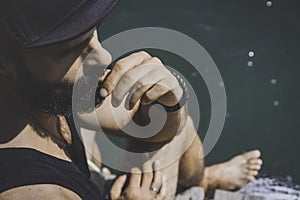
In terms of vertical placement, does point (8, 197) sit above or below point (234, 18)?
below

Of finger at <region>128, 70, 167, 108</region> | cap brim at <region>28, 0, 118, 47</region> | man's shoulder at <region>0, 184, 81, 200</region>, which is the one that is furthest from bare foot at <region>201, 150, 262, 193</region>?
cap brim at <region>28, 0, 118, 47</region>

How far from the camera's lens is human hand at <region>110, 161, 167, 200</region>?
1.67 m

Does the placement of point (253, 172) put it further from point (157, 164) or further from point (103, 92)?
point (103, 92)

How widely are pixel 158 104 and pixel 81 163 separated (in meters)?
0.21

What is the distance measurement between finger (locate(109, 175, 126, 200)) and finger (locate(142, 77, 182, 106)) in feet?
0.81

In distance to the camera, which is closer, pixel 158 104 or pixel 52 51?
pixel 52 51

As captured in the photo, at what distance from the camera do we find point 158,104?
1582 mm

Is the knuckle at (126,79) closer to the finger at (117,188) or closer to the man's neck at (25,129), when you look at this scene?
the man's neck at (25,129)

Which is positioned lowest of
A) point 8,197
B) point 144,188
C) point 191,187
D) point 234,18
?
point 191,187

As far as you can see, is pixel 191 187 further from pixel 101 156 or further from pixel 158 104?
pixel 158 104

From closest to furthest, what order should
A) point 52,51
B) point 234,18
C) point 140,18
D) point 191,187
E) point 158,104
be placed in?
point 52,51 < point 158,104 < point 140,18 < point 234,18 < point 191,187

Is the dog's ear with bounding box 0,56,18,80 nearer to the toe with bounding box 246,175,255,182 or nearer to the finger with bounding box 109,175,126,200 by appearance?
the finger with bounding box 109,175,126,200

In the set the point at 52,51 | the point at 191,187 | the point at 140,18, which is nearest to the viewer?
the point at 52,51

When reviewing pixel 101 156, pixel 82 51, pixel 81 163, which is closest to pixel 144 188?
pixel 81 163
